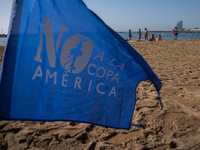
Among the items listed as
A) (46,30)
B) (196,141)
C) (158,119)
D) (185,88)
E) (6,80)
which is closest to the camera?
(6,80)

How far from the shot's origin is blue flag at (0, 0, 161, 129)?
120 centimetres

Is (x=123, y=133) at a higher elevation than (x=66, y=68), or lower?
lower

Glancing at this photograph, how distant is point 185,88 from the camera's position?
349 cm

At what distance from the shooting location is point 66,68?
138 cm

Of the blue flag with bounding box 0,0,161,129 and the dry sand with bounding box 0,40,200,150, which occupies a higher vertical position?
the blue flag with bounding box 0,0,161,129

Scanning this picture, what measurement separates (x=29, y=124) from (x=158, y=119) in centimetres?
186

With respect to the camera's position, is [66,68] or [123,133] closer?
[66,68]

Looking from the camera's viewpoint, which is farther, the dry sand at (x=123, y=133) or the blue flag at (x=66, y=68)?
the dry sand at (x=123, y=133)

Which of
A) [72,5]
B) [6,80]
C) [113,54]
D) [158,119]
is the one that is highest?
[72,5]

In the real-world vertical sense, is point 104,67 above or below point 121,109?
above

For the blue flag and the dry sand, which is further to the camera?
the dry sand

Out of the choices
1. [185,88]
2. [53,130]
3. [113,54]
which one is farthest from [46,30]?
[185,88]

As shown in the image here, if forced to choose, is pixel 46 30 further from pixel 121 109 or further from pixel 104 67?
pixel 121 109

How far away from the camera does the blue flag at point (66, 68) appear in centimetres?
120
